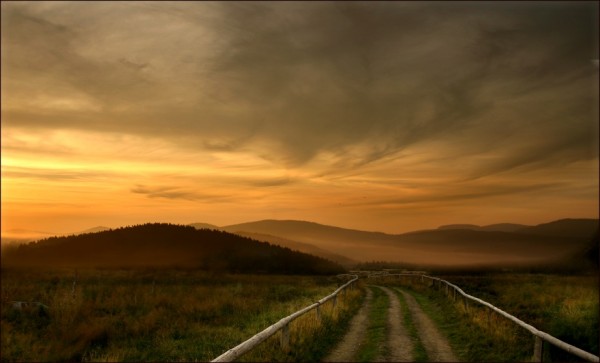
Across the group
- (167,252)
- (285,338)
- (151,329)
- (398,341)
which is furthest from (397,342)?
(167,252)

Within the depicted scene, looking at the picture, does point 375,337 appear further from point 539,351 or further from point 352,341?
point 539,351

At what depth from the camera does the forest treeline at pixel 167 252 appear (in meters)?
74.6

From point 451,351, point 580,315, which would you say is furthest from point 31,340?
point 580,315

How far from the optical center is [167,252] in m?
82.1

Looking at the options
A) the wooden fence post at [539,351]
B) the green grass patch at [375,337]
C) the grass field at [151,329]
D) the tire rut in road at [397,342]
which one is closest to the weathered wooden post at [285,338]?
the grass field at [151,329]

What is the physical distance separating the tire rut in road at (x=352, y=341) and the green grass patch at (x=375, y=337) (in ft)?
0.54

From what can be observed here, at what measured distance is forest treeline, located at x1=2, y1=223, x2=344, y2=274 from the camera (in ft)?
245

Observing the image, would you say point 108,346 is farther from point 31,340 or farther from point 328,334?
point 328,334

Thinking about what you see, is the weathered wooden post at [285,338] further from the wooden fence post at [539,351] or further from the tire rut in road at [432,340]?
the wooden fence post at [539,351]

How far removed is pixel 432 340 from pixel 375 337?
1.66 m

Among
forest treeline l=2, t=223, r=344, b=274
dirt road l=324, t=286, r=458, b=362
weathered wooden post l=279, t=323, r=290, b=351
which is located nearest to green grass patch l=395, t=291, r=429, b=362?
dirt road l=324, t=286, r=458, b=362

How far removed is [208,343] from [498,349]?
26.3ft

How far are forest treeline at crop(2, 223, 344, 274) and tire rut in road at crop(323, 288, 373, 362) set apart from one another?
54091 mm

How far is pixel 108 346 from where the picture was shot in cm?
1484
